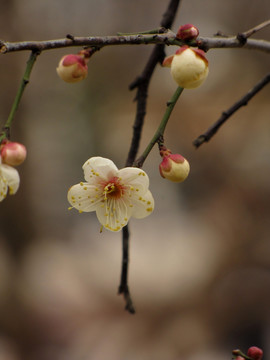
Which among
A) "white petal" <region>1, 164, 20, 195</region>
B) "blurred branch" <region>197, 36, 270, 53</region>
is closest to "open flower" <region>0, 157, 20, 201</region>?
"white petal" <region>1, 164, 20, 195</region>

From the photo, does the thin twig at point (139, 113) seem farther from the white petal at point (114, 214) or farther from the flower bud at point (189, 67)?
the flower bud at point (189, 67)

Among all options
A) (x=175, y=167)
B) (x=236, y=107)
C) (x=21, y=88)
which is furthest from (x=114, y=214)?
(x=236, y=107)

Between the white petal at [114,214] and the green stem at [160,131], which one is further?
the white petal at [114,214]

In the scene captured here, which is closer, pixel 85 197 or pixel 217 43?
pixel 217 43

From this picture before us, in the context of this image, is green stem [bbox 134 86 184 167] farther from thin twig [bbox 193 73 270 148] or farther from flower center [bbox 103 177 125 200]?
thin twig [bbox 193 73 270 148]

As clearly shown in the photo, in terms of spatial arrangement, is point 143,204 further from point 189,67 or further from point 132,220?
point 132,220

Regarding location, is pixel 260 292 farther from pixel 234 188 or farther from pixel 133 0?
pixel 133 0

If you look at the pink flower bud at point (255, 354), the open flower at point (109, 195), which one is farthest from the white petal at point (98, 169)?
the pink flower bud at point (255, 354)
